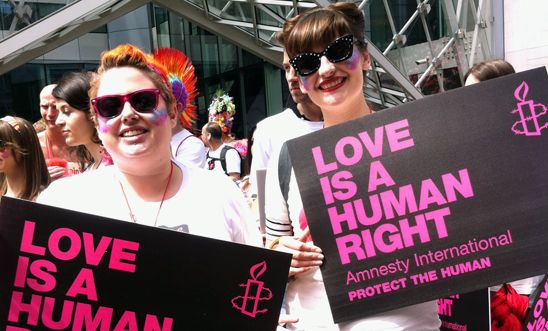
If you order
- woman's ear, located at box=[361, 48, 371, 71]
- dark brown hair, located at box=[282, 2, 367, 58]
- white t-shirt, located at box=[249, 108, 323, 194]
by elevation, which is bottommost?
woman's ear, located at box=[361, 48, 371, 71]

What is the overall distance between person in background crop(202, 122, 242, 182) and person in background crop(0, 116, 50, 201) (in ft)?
11.0

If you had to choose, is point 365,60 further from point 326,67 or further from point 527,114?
point 527,114

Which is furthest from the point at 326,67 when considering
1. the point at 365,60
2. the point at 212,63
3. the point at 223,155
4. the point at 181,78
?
the point at 212,63

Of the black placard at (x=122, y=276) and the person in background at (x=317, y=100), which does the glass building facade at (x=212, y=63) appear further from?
the black placard at (x=122, y=276)

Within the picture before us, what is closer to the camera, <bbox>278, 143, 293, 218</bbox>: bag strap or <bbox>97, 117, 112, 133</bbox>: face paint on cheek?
<bbox>97, 117, 112, 133</bbox>: face paint on cheek

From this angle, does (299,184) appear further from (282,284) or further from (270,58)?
(270,58)

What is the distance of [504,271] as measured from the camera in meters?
1.61

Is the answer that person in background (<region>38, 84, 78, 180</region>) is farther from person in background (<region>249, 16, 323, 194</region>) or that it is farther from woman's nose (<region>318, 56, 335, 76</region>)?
woman's nose (<region>318, 56, 335, 76</region>)

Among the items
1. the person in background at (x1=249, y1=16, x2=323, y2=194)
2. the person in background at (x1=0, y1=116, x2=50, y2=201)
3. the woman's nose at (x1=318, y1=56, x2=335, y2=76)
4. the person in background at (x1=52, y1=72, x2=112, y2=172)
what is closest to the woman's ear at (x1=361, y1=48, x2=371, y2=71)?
the woman's nose at (x1=318, y1=56, x2=335, y2=76)

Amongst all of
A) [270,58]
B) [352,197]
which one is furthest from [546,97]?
[270,58]

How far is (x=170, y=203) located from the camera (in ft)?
5.73

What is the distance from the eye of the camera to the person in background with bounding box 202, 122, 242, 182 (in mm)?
6395

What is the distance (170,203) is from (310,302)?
56cm

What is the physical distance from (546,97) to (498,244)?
455 mm
